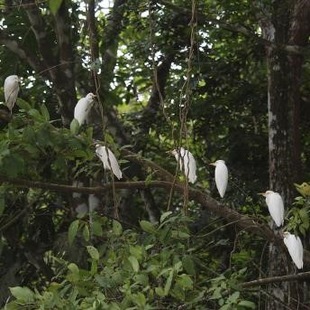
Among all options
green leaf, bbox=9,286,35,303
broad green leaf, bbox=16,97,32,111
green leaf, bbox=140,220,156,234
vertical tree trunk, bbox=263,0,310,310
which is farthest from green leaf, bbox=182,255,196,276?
vertical tree trunk, bbox=263,0,310,310

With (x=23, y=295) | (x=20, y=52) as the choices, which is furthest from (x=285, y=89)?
(x=23, y=295)

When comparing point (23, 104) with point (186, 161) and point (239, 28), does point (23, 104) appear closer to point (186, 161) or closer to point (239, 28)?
point (186, 161)

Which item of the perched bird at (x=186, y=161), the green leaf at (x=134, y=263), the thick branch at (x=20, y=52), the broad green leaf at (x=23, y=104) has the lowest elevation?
the green leaf at (x=134, y=263)

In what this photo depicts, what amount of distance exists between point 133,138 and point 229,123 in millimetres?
517

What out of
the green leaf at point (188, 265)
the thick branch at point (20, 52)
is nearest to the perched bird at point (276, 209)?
the green leaf at point (188, 265)

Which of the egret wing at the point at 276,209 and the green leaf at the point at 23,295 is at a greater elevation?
the egret wing at the point at 276,209

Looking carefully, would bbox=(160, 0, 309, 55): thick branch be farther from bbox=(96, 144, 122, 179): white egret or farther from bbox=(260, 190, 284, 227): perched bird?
bbox=(96, 144, 122, 179): white egret

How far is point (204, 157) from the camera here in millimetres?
3541

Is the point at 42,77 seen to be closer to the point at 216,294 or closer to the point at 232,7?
the point at 232,7

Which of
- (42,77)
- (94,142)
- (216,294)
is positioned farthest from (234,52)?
(216,294)

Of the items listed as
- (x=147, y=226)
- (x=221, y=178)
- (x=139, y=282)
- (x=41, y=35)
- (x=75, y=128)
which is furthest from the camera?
(x=41, y=35)

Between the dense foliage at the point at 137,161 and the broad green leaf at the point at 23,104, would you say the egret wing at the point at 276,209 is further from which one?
the broad green leaf at the point at 23,104

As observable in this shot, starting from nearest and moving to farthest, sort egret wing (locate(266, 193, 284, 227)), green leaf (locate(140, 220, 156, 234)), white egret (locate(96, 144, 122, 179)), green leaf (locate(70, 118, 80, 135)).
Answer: green leaf (locate(140, 220, 156, 234))
green leaf (locate(70, 118, 80, 135))
white egret (locate(96, 144, 122, 179))
egret wing (locate(266, 193, 284, 227))

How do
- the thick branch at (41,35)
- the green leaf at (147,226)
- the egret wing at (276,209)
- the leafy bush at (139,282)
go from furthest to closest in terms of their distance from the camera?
the thick branch at (41,35) → the egret wing at (276,209) → the green leaf at (147,226) → the leafy bush at (139,282)
